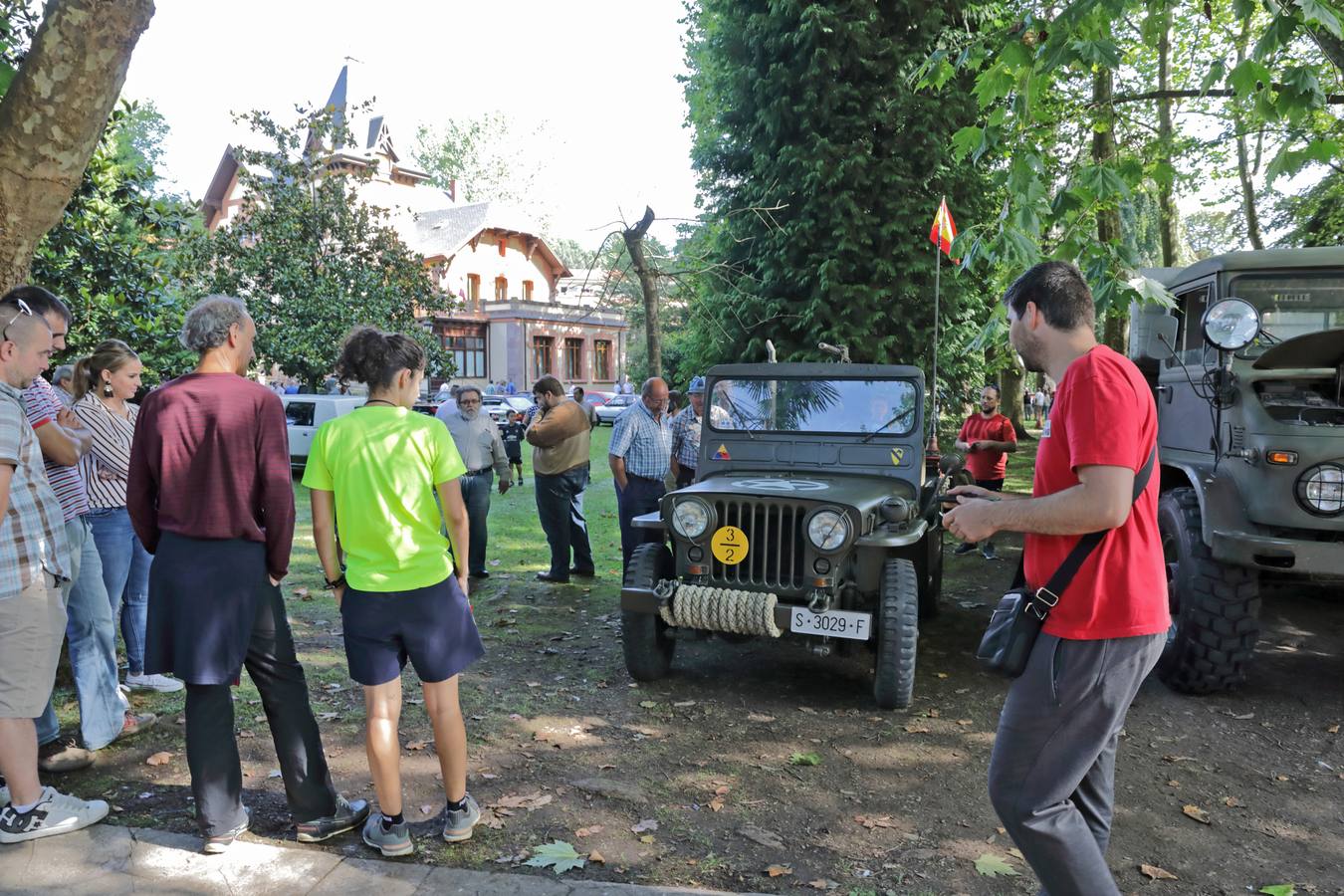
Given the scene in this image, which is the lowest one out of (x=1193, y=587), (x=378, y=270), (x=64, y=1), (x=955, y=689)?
(x=955, y=689)

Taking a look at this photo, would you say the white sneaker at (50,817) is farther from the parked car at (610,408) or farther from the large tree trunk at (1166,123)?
the parked car at (610,408)

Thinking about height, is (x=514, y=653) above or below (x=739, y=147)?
below

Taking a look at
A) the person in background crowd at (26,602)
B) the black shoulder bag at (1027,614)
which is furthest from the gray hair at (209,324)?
the black shoulder bag at (1027,614)

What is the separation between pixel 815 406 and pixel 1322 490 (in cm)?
302

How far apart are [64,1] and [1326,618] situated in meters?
9.03

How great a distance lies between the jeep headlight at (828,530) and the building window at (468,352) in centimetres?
4810

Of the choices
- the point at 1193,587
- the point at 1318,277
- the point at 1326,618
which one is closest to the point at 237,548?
the point at 1193,587

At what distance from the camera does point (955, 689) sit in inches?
230

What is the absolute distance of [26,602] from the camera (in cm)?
341

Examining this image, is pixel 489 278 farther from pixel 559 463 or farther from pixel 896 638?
pixel 896 638

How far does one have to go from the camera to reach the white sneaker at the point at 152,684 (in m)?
5.38

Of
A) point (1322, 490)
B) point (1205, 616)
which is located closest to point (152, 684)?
point (1205, 616)

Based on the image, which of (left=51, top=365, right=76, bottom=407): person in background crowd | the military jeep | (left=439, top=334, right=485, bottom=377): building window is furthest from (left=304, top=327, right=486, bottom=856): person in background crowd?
(left=439, top=334, right=485, bottom=377): building window

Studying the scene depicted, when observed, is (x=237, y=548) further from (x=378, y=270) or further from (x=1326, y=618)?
(x=378, y=270)
